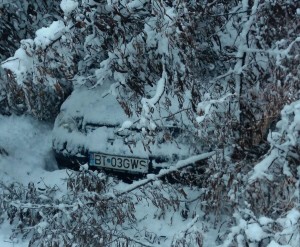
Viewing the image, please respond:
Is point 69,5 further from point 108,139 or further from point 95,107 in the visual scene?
point 108,139

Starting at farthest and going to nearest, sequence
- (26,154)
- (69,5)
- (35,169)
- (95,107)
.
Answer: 1. (26,154)
2. (35,169)
3. (95,107)
4. (69,5)

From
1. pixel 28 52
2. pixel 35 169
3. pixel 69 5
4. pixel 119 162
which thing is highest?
pixel 69 5

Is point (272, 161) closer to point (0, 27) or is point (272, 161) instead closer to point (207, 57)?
point (207, 57)

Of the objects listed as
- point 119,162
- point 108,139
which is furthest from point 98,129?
point 119,162

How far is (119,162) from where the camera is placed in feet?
15.8

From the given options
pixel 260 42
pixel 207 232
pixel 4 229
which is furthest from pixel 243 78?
pixel 4 229

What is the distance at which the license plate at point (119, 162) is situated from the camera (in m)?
4.74

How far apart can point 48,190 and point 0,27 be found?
1649mm

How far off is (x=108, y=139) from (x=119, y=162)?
7.6 inches

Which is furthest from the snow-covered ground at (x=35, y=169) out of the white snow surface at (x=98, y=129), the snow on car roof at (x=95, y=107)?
the snow on car roof at (x=95, y=107)

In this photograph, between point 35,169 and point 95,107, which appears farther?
point 35,169

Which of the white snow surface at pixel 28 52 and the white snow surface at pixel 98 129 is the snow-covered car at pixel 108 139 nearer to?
the white snow surface at pixel 98 129

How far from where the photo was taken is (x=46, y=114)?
5.82m

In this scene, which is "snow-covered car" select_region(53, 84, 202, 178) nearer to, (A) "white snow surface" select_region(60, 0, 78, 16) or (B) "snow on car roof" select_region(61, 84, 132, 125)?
(B) "snow on car roof" select_region(61, 84, 132, 125)
